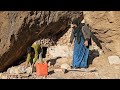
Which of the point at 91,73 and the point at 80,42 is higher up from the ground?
the point at 80,42

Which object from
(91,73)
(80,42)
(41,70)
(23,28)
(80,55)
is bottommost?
(91,73)

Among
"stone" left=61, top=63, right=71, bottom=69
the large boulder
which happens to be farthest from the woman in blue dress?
the large boulder

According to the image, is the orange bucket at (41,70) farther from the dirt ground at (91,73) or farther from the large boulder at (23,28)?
the large boulder at (23,28)

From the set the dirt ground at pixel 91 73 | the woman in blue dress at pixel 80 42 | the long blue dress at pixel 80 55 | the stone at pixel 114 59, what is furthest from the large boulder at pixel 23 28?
the stone at pixel 114 59

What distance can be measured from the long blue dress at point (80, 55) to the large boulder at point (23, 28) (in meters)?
1.55

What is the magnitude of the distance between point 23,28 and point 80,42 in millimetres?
1761

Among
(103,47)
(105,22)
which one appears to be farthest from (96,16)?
(103,47)

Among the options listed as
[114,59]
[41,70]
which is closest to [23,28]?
[41,70]

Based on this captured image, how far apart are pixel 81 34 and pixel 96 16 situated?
4.18 feet

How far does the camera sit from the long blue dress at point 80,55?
7336mm

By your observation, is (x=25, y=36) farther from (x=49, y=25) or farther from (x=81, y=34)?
(x=81, y=34)

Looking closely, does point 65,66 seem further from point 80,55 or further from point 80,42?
point 80,42

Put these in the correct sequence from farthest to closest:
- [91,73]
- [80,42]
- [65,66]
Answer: [65,66]
[80,42]
[91,73]

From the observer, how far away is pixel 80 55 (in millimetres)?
7398
